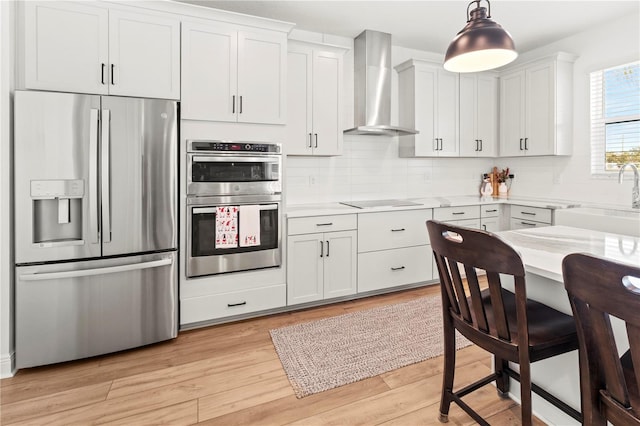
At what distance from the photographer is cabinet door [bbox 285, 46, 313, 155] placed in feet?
10.8

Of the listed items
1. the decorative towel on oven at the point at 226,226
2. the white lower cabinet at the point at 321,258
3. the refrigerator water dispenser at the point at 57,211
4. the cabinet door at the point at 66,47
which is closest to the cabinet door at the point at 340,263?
the white lower cabinet at the point at 321,258

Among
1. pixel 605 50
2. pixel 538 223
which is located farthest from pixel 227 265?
pixel 605 50

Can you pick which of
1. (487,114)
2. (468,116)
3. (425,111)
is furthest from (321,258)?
(487,114)

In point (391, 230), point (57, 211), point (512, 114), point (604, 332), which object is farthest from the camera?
point (512, 114)

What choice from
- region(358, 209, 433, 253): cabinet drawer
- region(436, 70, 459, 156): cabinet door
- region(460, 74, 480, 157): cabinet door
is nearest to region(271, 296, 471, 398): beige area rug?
region(358, 209, 433, 253): cabinet drawer

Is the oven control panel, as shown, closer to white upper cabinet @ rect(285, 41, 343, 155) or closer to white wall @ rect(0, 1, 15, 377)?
white upper cabinet @ rect(285, 41, 343, 155)

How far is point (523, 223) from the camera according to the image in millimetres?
3910

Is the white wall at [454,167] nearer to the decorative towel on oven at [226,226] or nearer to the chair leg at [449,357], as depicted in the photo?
the decorative towel on oven at [226,226]

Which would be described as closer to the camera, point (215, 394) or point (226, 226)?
point (215, 394)

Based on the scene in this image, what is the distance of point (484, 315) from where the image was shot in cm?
137

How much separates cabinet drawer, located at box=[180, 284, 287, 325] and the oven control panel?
117cm

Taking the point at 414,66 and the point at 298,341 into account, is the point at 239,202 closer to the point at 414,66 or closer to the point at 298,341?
the point at 298,341

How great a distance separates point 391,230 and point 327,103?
1.43 m

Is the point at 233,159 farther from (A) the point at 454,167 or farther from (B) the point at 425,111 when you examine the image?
(A) the point at 454,167
